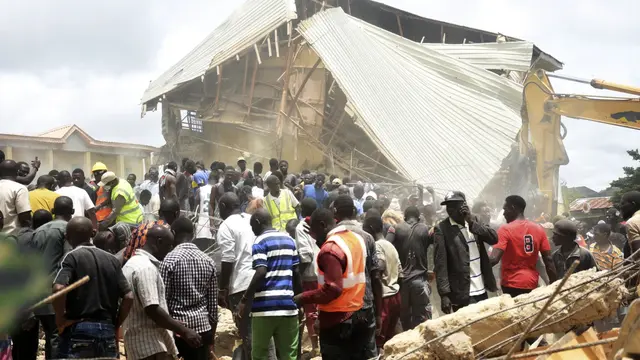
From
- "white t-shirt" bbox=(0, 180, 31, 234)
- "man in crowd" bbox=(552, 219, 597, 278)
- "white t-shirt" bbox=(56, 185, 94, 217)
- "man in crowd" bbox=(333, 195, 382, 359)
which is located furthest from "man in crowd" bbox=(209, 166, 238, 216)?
"man in crowd" bbox=(552, 219, 597, 278)

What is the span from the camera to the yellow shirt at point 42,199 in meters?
7.95

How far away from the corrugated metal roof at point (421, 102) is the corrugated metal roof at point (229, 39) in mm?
860

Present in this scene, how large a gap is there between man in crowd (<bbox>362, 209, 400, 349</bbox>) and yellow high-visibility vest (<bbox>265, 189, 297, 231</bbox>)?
82.0 inches

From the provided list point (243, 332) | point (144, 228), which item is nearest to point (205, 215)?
point (243, 332)

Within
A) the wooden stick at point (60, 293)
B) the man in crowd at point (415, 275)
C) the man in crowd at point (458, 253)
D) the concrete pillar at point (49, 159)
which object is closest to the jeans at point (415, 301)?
the man in crowd at point (415, 275)

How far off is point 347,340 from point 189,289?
133 cm

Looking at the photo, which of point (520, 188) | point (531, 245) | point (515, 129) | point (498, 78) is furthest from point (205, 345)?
point (498, 78)

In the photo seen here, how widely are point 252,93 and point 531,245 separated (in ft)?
44.2

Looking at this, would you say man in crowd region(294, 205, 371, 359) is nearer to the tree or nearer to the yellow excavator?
the yellow excavator

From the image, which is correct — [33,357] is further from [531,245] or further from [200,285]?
[531,245]

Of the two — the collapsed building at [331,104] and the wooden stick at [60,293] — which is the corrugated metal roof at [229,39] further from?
the wooden stick at [60,293]

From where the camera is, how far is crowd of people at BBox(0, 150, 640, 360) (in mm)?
5230

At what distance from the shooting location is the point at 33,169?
8789 mm

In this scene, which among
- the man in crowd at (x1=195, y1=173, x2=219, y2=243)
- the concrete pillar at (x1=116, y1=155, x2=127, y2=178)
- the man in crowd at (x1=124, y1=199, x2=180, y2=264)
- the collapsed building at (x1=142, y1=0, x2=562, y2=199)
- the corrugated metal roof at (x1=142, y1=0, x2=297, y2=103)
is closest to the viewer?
the man in crowd at (x1=124, y1=199, x2=180, y2=264)
